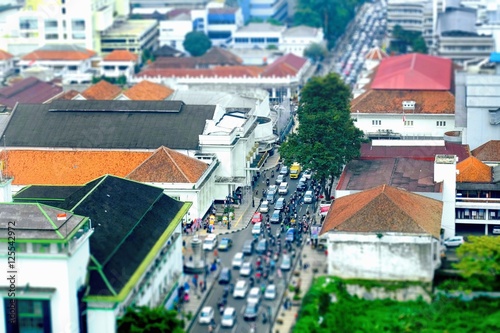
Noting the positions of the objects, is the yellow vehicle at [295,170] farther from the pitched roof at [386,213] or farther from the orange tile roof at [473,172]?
the pitched roof at [386,213]

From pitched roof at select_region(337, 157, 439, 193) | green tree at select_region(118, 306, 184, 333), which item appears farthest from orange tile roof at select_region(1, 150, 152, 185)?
green tree at select_region(118, 306, 184, 333)

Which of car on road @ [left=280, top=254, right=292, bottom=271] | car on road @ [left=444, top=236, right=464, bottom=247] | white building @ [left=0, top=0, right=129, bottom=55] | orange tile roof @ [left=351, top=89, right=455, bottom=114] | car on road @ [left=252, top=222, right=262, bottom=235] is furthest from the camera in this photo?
white building @ [left=0, top=0, right=129, bottom=55]

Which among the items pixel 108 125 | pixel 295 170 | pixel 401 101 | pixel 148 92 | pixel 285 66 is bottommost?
pixel 295 170

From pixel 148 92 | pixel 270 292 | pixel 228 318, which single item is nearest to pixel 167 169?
pixel 270 292

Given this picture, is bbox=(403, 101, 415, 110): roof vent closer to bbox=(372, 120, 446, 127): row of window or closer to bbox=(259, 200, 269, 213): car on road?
bbox=(372, 120, 446, 127): row of window

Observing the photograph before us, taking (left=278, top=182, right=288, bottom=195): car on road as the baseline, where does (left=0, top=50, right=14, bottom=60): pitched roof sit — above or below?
above

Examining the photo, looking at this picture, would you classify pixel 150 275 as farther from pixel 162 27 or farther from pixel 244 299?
pixel 162 27

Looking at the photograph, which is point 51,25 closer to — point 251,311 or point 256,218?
point 256,218

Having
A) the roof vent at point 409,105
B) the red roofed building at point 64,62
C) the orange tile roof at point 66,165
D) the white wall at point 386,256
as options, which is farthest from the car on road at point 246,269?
the red roofed building at point 64,62
